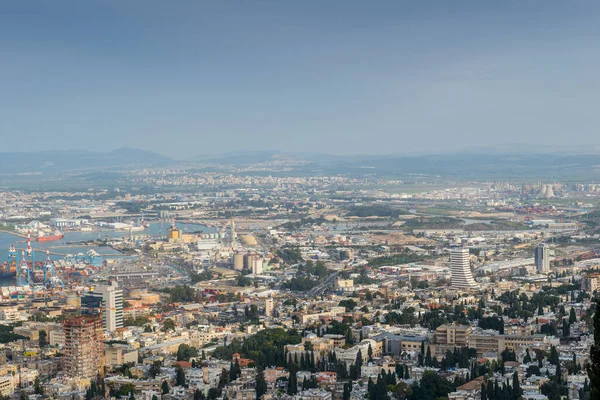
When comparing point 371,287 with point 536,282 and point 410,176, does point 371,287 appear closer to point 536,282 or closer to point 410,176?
point 536,282

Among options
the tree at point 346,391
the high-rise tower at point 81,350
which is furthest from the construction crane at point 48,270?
the tree at point 346,391

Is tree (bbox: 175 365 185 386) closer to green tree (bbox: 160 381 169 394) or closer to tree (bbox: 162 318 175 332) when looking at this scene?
green tree (bbox: 160 381 169 394)

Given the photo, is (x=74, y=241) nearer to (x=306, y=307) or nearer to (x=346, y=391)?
(x=306, y=307)

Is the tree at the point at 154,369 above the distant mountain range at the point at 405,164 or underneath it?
above

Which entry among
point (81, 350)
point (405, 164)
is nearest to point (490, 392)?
point (81, 350)

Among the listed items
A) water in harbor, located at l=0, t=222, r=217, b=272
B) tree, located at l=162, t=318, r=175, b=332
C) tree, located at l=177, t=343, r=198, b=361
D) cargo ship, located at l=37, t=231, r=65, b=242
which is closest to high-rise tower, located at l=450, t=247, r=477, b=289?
tree, located at l=162, t=318, r=175, b=332

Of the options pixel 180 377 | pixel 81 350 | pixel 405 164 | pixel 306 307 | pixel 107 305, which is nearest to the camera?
pixel 180 377

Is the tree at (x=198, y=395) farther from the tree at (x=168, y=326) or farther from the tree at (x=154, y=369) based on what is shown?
the tree at (x=168, y=326)
